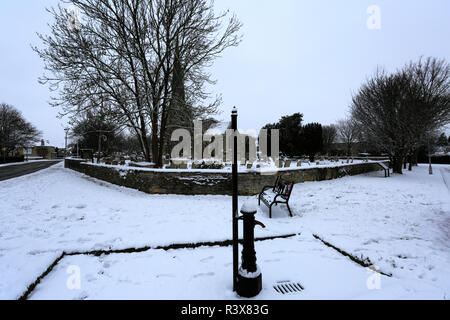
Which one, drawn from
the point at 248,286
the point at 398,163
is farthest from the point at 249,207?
the point at 398,163

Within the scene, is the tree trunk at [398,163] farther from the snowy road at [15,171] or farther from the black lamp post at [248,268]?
the snowy road at [15,171]

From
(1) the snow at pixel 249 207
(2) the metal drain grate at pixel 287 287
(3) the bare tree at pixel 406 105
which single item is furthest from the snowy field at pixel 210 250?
(3) the bare tree at pixel 406 105

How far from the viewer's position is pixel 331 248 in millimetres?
A: 3457

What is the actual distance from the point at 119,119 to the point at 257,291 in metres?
11.4

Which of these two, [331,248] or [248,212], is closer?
[248,212]

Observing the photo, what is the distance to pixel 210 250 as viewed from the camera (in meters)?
3.40

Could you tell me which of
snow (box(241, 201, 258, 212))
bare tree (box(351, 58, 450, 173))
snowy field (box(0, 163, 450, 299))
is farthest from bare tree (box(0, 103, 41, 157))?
bare tree (box(351, 58, 450, 173))

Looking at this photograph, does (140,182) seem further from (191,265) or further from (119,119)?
(191,265)

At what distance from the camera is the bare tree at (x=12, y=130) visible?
122 ft

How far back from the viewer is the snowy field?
7.91 feet

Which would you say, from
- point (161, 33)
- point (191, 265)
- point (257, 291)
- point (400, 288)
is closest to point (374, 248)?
point (400, 288)

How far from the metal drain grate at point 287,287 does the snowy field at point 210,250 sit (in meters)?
0.06

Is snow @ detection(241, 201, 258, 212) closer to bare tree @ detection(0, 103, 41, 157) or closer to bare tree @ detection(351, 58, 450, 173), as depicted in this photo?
bare tree @ detection(351, 58, 450, 173)

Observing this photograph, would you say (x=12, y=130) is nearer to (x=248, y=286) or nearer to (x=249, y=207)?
(x=249, y=207)
